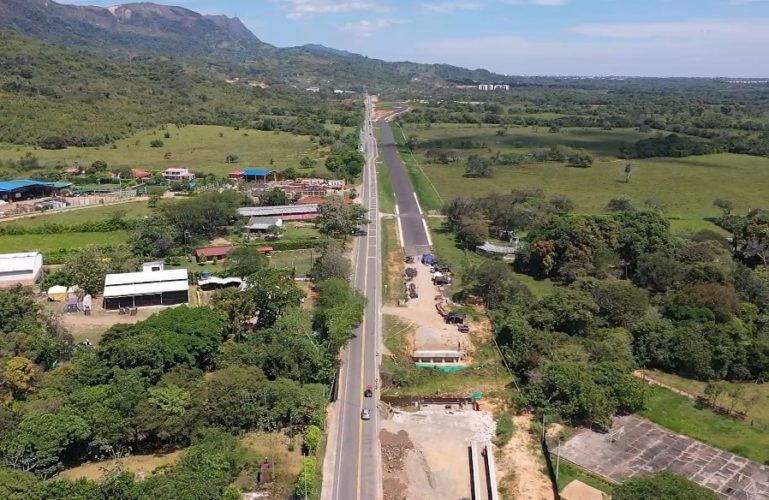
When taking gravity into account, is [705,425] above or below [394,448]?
above

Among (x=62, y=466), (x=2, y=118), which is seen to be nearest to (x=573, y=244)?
(x=62, y=466)

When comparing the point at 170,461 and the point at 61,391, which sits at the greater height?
the point at 61,391

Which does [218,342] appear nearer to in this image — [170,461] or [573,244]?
[170,461]

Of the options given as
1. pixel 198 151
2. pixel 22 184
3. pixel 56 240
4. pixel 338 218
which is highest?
pixel 198 151

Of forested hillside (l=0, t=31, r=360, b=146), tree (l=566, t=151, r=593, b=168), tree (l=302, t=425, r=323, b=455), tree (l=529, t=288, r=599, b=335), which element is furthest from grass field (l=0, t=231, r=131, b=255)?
tree (l=566, t=151, r=593, b=168)

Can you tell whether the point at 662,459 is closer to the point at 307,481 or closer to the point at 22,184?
the point at 307,481

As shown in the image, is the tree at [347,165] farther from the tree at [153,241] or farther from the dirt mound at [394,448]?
the dirt mound at [394,448]

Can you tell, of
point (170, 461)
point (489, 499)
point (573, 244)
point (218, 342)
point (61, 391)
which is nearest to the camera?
point (489, 499)

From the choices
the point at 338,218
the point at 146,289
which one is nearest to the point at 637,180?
the point at 338,218
